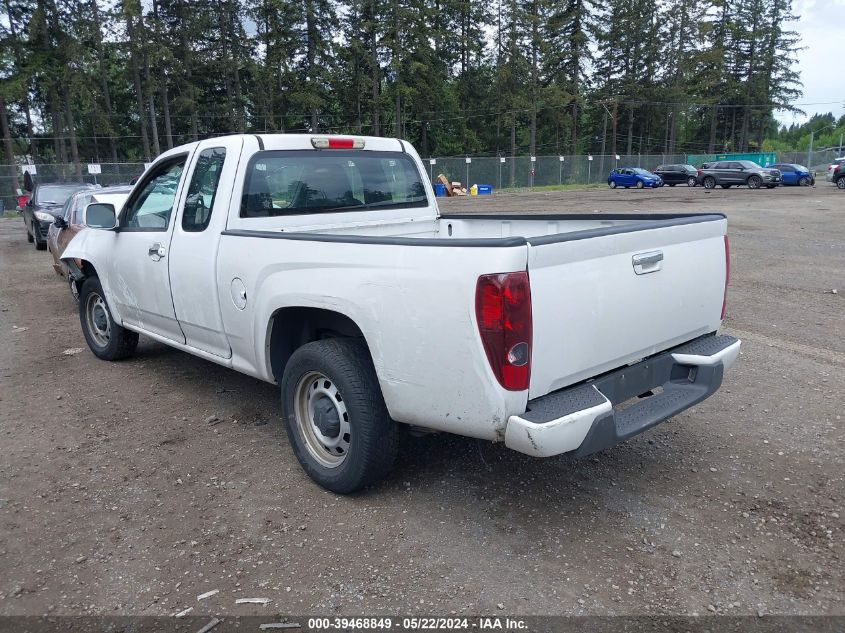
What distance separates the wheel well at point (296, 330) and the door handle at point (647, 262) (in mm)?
1538

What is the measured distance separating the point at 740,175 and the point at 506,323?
4148 cm

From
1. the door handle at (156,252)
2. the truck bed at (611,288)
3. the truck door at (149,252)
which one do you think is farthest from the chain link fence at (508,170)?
the truck bed at (611,288)

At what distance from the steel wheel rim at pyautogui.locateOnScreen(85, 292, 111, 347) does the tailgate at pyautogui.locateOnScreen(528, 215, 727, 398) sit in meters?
4.78

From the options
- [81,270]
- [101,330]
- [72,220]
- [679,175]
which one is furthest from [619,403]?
[679,175]

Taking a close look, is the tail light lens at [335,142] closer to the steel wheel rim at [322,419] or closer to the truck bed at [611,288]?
the truck bed at [611,288]

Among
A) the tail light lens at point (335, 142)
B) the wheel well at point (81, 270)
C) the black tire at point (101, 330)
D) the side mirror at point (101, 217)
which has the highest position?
the tail light lens at point (335, 142)

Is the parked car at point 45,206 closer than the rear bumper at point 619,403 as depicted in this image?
No

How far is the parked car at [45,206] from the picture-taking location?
15555mm

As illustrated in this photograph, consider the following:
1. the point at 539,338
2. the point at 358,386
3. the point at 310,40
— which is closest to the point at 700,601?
the point at 539,338

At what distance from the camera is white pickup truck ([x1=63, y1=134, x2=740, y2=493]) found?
2.77 metres

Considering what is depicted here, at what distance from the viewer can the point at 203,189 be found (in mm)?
4488

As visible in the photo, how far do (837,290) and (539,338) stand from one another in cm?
803

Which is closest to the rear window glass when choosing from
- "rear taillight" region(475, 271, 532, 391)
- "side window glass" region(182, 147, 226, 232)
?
"side window glass" region(182, 147, 226, 232)

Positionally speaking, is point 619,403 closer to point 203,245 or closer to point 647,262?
point 647,262
